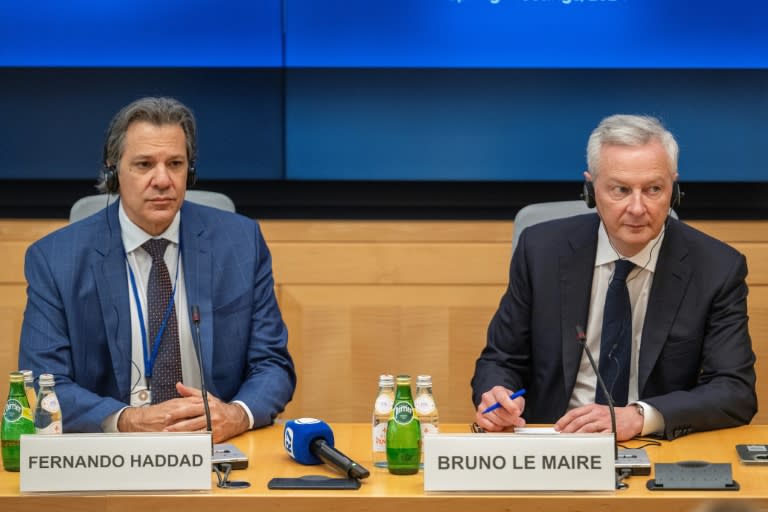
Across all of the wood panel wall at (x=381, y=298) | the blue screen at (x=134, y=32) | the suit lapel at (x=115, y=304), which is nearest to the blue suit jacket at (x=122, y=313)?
the suit lapel at (x=115, y=304)

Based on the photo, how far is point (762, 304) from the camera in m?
4.09

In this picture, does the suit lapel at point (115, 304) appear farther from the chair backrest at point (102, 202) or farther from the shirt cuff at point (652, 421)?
the shirt cuff at point (652, 421)

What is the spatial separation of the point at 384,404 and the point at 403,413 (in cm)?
10

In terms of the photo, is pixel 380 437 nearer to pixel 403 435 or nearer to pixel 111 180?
pixel 403 435

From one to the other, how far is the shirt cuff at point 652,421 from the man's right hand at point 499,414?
28 centimetres

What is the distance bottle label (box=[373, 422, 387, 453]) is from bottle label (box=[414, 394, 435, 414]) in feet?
0.26

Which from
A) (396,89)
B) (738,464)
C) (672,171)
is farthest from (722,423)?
(396,89)

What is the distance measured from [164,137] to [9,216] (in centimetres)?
139

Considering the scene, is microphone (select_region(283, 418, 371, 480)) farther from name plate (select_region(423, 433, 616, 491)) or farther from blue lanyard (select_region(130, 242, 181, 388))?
blue lanyard (select_region(130, 242, 181, 388))

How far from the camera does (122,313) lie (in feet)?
9.66

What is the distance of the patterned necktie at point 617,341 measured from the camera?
115 inches

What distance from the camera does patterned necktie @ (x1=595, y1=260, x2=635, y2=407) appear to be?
2.93m

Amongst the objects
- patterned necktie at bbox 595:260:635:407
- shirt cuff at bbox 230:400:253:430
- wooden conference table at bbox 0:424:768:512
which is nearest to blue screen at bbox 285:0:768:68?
patterned necktie at bbox 595:260:635:407

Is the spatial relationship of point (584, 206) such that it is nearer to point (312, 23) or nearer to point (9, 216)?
point (312, 23)
